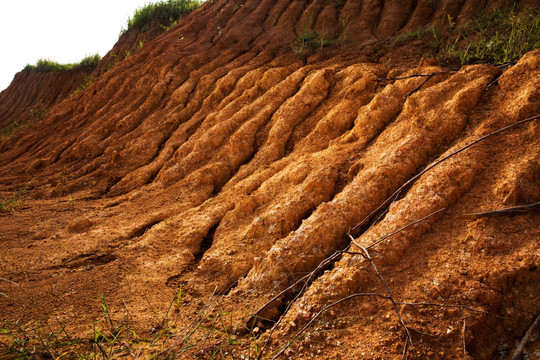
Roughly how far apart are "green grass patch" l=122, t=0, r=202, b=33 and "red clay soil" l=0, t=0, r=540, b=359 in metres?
6.41

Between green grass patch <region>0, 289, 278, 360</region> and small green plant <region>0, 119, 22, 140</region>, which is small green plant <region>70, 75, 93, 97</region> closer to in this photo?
small green plant <region>0, 119, 22, 140</region>

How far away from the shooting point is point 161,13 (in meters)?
11.6

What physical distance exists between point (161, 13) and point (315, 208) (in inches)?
462

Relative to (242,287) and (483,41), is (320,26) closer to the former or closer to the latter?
(483,41)

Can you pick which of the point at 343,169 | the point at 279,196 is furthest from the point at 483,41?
the point at 279,196

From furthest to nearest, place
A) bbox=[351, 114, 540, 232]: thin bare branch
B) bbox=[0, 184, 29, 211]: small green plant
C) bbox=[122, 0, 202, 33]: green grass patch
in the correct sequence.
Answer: bbox=[122, 0, 202, 33]: green grass patch
bbox=[0, 184, 29, 211]: small green plant
bbox=[351, 114, 540, 232]: thin bare branch

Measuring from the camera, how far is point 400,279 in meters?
2.01

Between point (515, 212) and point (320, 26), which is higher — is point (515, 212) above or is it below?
below

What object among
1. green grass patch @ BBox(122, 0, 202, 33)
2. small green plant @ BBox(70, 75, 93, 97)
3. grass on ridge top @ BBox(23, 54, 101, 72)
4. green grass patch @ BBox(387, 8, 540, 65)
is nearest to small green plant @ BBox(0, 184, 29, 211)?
small green plant @ BBox(70, 75, 93, 97)

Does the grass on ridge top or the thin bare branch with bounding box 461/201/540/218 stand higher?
the grass on ridge top

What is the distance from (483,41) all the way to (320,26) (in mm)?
3484

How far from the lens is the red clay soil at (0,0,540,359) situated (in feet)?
5.94

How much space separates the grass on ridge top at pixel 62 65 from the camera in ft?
47.1

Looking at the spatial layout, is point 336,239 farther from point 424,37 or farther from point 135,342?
point 424,37
